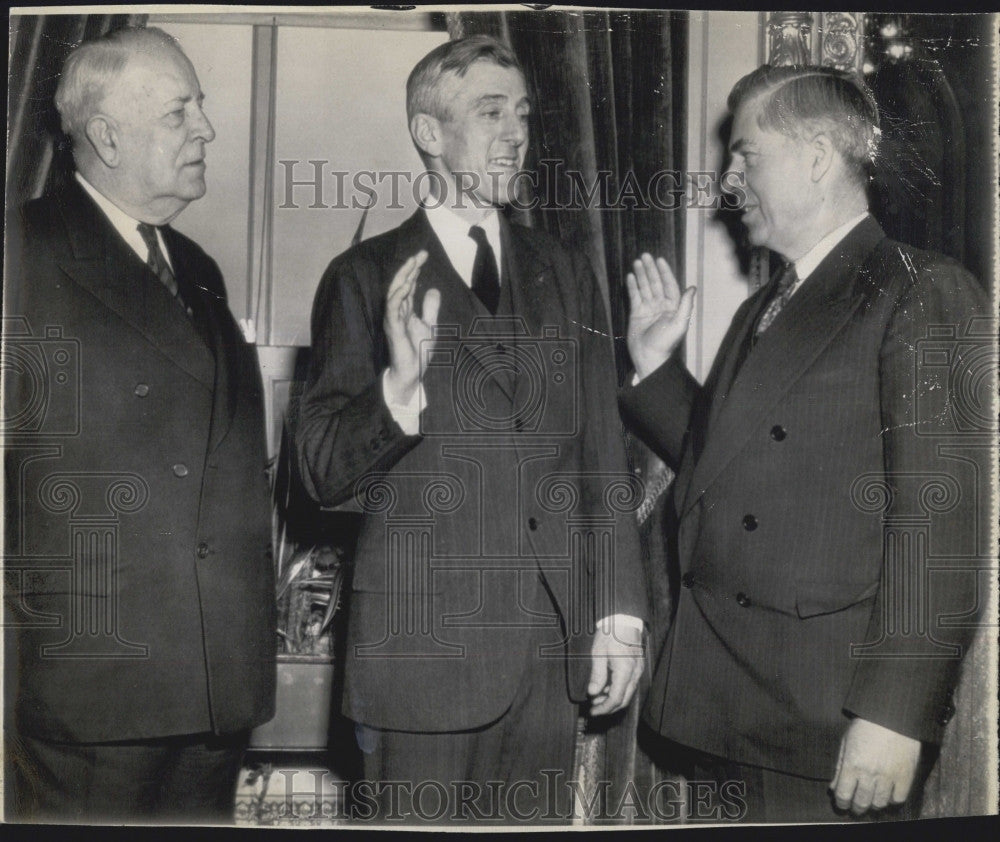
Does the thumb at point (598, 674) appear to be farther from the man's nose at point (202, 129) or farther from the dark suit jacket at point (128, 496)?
the man's nose at point (202, 129)

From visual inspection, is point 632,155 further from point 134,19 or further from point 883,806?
point 883,806

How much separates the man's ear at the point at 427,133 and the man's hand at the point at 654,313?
0.53m

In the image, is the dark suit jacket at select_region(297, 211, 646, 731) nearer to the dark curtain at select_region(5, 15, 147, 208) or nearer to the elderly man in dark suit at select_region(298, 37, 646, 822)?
the elderly man in dark suit at select_region(298, 37, 646, 822)

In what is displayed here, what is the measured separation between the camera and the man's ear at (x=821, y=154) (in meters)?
2.60

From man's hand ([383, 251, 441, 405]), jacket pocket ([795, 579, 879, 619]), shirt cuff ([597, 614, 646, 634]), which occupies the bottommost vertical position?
shirt cuff ([597, 614, 646, 634])

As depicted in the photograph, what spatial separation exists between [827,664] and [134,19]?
83.7 inches

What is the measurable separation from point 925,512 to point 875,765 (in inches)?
21.9

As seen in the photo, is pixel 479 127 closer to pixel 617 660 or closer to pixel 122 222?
pixel 122 222

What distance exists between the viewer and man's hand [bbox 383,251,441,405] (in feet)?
8.10

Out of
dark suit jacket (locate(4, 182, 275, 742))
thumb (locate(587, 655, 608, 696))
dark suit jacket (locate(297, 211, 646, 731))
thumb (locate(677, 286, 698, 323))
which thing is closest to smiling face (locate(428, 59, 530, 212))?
dark suit jacket (locate(297, 211, 646, 731))

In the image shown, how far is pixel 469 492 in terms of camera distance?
2.58 m

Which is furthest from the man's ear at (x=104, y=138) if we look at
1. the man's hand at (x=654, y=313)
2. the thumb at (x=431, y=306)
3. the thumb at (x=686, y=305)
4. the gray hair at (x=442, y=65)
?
the thumb at (x=686, y=305)

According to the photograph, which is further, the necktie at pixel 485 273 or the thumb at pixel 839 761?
the necktie at pixel 485 273

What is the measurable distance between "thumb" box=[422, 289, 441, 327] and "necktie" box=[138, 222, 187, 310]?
541 mm
